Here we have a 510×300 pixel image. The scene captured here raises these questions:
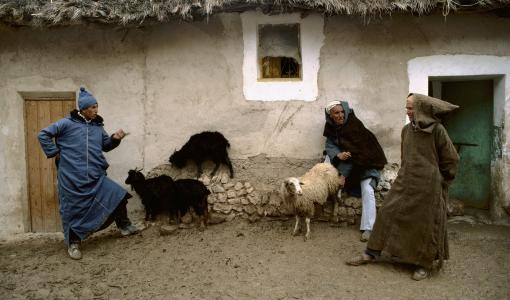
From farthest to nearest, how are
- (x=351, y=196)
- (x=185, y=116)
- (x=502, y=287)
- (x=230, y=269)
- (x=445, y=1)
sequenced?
1. (x=185, y=116)
2. (x=351, y=196)
3. (x=445, y=1)
4. (x=230, y=269)
5. (x=502, y=287)

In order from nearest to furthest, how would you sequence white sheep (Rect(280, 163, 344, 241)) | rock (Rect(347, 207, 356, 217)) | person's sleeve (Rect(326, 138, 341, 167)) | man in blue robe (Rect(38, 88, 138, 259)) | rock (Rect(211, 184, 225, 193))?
man in blue robe (Rect(38, 88, 138, 259)), white sheep (Rect(280, 163, 344, 241)), person's sleeve (Rect(326, 138, 341, 167)), rock (Rect(347, 207, 356, 217)), rock (Rect(211, 184, 225, 193))

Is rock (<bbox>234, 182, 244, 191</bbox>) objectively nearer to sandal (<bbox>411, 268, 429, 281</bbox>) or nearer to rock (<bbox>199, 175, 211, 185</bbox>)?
rock (<bbox>199, 175, 211, 185</bbox>)

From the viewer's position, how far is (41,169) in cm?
656

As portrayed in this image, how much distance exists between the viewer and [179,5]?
18.4 ft

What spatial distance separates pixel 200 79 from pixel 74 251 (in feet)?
9.22

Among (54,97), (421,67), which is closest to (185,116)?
(54,97)

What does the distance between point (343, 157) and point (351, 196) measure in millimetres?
654

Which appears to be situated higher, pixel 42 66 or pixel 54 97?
pixel 42 66

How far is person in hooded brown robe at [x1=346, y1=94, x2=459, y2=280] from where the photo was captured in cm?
421

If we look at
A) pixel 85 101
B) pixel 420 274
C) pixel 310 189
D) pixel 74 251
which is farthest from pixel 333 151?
pixel 74 251

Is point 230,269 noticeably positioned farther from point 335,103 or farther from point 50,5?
point 50,5

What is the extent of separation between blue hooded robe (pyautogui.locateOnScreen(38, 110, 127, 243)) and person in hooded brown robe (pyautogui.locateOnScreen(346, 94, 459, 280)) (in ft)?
10.8

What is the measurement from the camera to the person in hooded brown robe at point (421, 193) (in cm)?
421

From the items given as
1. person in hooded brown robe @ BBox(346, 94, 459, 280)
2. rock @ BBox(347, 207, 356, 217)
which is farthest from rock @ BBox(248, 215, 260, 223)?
person in hooded brown robe @ BBox(346, 94, 459, 280)
